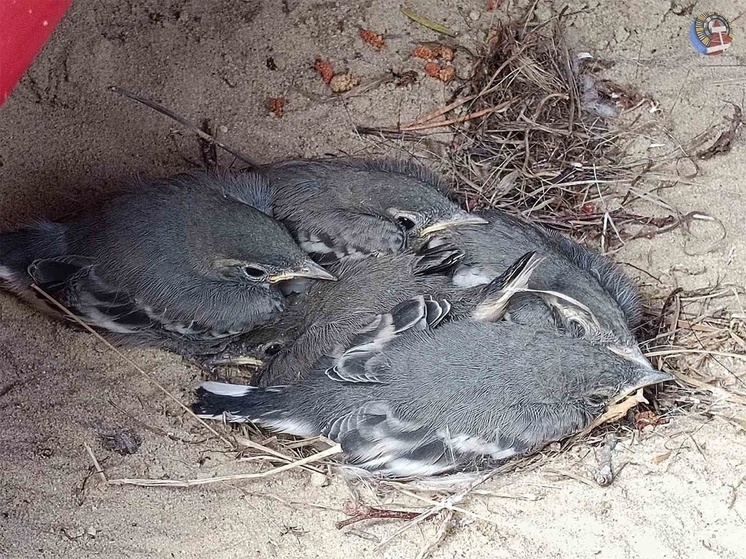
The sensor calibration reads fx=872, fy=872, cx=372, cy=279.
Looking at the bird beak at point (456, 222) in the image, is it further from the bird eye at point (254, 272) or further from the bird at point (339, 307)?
the bird eye at point (254, 272)

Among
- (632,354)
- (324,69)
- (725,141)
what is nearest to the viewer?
(632,354)

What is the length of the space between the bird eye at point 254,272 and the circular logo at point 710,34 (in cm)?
181

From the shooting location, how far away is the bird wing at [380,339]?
8.20 feet

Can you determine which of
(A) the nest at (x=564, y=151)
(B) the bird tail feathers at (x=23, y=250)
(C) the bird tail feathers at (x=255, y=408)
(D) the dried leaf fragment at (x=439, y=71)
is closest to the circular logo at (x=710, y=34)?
(A) the nest at (x=564, y=151)

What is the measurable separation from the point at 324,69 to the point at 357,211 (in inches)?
28.9

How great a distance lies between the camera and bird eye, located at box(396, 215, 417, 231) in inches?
109

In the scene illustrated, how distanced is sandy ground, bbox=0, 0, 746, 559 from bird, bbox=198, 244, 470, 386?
26 cm

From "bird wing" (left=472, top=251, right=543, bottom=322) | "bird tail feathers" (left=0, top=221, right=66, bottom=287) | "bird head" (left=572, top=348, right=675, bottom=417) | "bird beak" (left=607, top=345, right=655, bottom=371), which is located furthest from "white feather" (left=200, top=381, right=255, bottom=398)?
"bird beak" (left=607, top=345, right=655, bottom=371)

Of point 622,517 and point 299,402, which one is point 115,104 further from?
point 622,517

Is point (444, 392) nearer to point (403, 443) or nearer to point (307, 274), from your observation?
point (403, 443)

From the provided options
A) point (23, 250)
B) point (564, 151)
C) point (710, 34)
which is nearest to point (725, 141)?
point (710, 34)

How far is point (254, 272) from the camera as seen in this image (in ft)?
8.58

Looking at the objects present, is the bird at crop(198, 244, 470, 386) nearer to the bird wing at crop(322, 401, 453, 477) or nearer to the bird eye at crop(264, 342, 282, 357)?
the bird eye at crop(264, 342, 282, 357)

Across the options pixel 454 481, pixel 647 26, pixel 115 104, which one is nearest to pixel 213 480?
pixel 454 481
